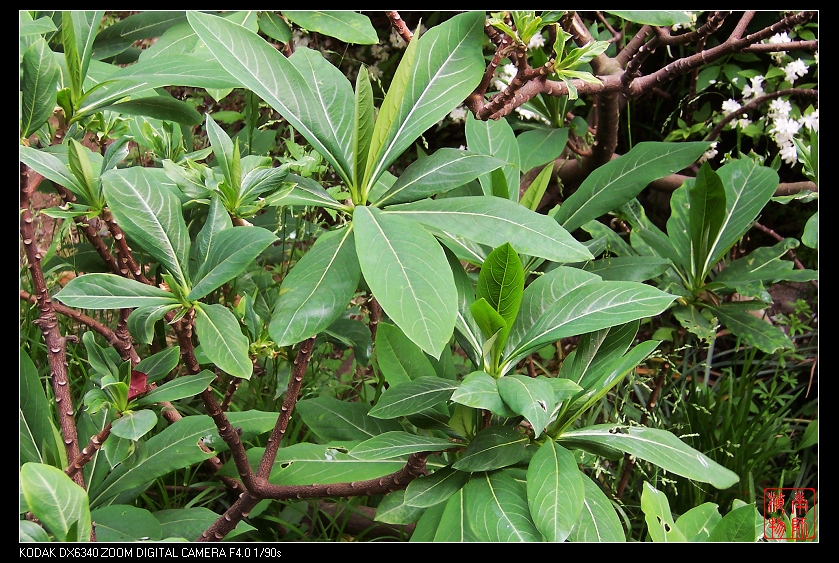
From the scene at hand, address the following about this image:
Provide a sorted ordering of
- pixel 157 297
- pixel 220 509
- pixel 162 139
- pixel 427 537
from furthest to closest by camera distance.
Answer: pixel 220 509
pixel 162 139
pixel 427 537
pixel 157 297

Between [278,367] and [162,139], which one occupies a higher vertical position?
[162,139]

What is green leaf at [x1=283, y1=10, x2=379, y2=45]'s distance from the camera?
42.3 inches

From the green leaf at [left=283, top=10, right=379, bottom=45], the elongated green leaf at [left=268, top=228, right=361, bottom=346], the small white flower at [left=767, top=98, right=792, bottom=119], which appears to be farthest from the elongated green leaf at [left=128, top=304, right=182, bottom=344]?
the small white flower at [left=767, top=98, right=792, bottom=119]

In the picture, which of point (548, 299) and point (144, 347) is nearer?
point (548, 299)

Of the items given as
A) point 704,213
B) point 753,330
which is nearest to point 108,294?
point 704,213

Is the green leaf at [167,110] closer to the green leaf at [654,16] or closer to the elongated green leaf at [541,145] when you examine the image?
the green leaf at [654,16]

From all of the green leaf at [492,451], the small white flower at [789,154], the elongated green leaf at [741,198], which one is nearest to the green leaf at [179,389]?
the green leaf at [492,451]

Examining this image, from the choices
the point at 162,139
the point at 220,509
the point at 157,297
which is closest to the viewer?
the point at 157,297

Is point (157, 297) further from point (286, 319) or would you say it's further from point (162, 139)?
point (162, 139)

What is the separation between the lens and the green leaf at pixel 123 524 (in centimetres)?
87

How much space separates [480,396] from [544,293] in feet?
0.69

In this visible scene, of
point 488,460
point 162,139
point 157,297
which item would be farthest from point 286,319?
point 162,139
